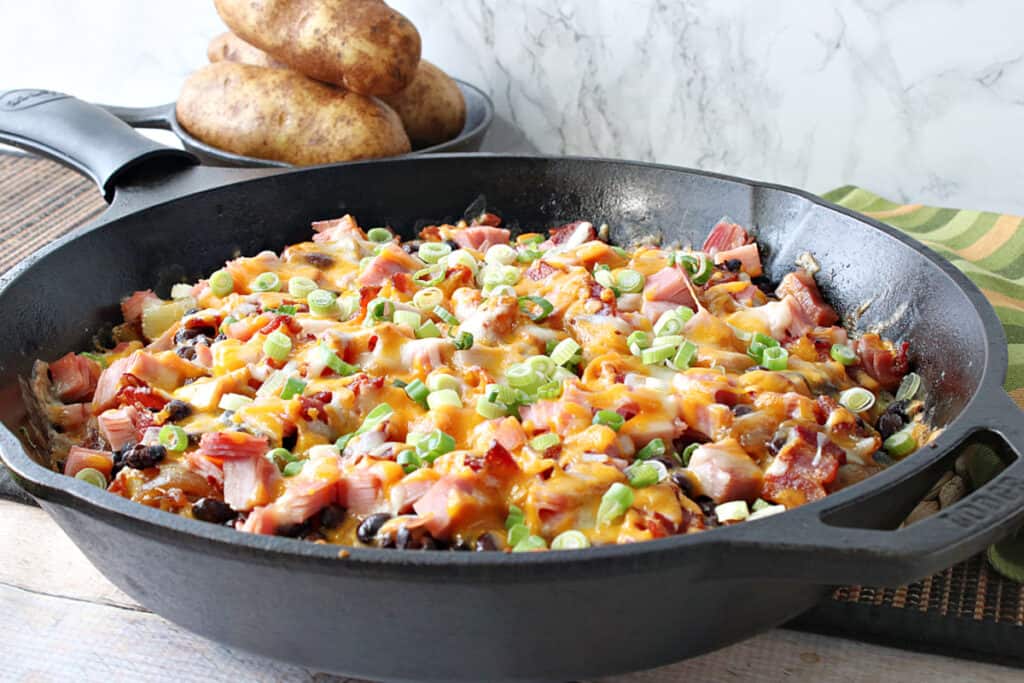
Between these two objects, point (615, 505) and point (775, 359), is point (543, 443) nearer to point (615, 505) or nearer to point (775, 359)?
point (615, 505)

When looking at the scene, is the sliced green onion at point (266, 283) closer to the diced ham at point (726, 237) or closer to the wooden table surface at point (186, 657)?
the wooden table surface at point (186, 657)

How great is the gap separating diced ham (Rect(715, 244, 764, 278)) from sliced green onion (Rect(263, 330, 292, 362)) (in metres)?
1.29

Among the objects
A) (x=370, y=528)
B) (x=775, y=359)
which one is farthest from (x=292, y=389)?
(x=775, y=359)

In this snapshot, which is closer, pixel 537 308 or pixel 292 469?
pixel 292 469

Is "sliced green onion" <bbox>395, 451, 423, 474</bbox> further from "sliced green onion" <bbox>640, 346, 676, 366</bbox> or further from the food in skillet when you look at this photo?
"sliced green onion" <bbox>640, 346, 676, 366</bbox>

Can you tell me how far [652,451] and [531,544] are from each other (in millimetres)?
426

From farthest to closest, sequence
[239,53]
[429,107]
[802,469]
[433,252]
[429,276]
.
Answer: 1. [239,53]
2. [429,107]
3. [433,252]
4. [429,276]
5. [802,469]

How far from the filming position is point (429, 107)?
4.03 meters

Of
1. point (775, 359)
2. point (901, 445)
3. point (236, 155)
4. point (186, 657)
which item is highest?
point (236, 155)

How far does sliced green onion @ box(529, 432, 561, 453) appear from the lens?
2162 mm

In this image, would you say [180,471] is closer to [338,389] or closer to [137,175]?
[338,389]

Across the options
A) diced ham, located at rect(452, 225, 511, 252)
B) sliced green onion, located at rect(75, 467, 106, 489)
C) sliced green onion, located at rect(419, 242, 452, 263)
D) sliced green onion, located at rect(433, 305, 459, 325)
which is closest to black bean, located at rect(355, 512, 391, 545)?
sliced green onion, located at rect(75, 467, 106, 489)

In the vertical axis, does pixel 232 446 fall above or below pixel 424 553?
below

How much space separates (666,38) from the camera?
430 centimetres
